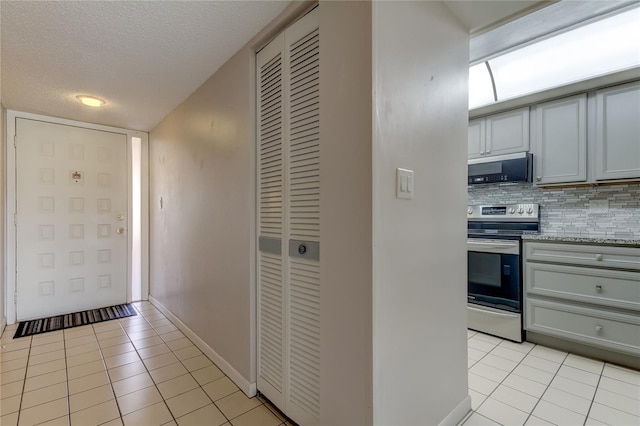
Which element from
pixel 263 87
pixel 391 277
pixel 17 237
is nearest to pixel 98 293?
pixel 17 237

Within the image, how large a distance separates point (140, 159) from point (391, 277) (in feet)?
12.7

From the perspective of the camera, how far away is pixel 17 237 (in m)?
3.09

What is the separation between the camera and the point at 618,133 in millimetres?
2385

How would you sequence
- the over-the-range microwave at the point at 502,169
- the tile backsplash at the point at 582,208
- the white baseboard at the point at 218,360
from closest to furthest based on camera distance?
the white baseboard at the point at 218,360, the tile backsplash at the point at 582,208, the over-the-range microwave at the point at 502,169

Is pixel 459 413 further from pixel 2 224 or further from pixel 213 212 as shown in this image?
pixel 2 224

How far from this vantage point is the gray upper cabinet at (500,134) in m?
2.88

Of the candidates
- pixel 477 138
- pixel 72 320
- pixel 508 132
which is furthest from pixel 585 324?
pixel 72 320

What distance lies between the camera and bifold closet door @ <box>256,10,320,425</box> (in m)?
1.45

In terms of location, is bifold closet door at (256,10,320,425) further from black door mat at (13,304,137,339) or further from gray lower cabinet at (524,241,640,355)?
black door mat at (13,304,137,339)

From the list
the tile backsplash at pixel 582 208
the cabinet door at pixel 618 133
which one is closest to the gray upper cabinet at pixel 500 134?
the tile backsplash at pixel 582 208

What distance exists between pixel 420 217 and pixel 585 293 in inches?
77.5

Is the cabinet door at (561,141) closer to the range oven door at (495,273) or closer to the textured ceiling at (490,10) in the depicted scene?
the range oven door at (495,273)

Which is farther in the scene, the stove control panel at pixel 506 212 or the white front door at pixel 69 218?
the white front door at pixel 69 218

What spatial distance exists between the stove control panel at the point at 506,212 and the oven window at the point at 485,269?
0.61 metres
